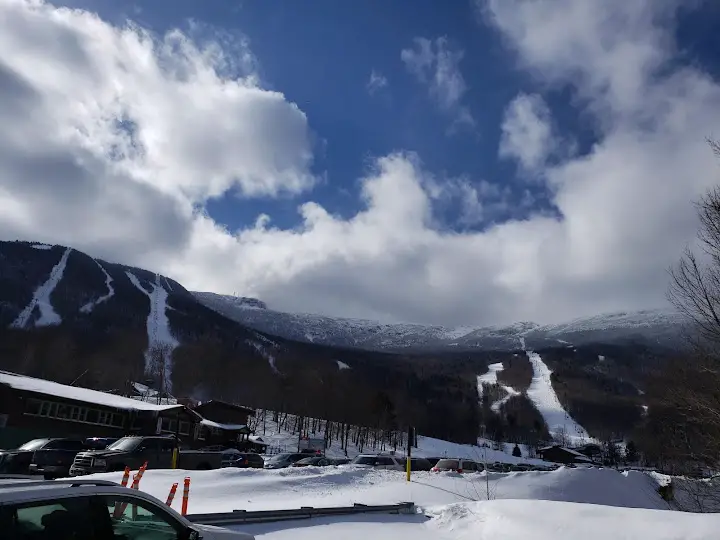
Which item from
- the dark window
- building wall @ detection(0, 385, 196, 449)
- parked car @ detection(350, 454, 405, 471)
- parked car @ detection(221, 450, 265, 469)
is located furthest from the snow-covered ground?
building wall @ detection(0, 385, 196, 449)

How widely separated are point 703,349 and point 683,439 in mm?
5789

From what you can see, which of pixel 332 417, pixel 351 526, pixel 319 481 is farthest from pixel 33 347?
pixel 351 526

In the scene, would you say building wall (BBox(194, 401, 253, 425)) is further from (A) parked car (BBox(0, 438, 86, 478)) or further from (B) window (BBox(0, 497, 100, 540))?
(B) window (BBox(0, 497, 100, 540))

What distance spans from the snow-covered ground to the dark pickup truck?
1.87 m

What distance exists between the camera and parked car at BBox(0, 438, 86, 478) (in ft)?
37.5

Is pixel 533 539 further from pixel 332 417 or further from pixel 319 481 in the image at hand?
pixel 332 417

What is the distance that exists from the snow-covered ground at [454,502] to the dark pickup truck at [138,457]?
73.6 inches

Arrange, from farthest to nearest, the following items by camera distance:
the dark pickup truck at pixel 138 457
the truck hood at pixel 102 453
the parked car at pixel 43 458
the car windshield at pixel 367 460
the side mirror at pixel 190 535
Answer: the car windshield at pixel 367 460 → the truck hood at pixel 102 453 → the dark pickup truck at pixel 138 457 → the parked car at pixel 43 458 → the side mirror at pixel 190 535

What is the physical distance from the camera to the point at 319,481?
21312mm

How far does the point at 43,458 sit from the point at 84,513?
19760 mm

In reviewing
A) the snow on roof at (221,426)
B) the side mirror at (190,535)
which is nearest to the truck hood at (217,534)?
the side mirror at (190,535)

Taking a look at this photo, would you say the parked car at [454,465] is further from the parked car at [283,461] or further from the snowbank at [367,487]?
the parked car at [283,461]

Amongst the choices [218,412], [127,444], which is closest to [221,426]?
[218,412]

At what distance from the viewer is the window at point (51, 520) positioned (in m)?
4.11
